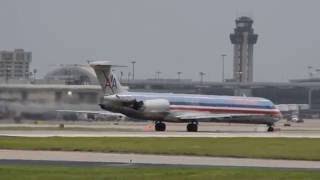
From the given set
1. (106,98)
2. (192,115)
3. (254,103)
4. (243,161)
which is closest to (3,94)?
(106,98)

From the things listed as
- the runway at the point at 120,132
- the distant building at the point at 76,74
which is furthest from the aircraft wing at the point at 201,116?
the distant building at the point at 76,74

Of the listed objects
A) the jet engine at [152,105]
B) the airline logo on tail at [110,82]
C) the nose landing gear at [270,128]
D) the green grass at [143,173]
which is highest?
the airline logo on tail at [110,82]

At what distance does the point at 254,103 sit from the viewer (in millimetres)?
88188

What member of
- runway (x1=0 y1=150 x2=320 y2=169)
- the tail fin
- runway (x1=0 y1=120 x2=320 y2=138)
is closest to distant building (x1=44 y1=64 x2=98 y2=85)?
runway (x1=0 y1=120 x2=320 y2=138)

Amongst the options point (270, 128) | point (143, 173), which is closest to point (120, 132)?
point (270, 128)

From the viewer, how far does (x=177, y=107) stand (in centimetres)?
8406

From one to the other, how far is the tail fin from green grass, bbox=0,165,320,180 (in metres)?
55.9

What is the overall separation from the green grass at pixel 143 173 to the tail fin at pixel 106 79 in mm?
55916

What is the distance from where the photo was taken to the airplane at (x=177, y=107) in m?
82.2

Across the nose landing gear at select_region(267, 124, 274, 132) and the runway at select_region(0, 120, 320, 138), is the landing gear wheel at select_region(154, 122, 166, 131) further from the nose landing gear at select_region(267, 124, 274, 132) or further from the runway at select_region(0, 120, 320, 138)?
the nose landing gear at select_region(267, 124, 274, 132)

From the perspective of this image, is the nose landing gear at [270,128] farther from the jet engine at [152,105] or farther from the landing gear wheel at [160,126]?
the jet engine at [152,105]

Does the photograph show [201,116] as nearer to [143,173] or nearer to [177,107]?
[177,107]

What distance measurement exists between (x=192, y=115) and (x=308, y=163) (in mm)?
50311

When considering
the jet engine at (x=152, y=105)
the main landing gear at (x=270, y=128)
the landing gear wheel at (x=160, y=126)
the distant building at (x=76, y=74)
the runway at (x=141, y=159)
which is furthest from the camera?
the distant building at (x=76, y=74)
